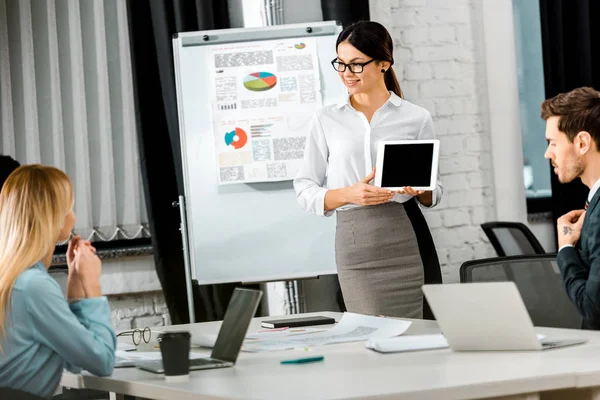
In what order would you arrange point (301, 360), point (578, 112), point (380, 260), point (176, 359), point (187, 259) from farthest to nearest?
point (187, 259) < point (380, 260) < point (578, 112) < point (301, 360) < point (176, 359)

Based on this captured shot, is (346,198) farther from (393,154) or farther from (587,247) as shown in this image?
(587,247)

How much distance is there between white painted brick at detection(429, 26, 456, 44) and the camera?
14.1 feet

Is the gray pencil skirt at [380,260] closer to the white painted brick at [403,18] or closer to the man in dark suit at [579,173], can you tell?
the man in dark suit at [579,173]

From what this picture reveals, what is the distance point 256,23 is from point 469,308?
2501 millimetres

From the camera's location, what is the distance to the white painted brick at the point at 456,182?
4.33 meters

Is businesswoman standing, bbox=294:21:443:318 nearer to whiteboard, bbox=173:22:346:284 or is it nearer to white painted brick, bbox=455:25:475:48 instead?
whiteboard, bbox=173:22:346:284

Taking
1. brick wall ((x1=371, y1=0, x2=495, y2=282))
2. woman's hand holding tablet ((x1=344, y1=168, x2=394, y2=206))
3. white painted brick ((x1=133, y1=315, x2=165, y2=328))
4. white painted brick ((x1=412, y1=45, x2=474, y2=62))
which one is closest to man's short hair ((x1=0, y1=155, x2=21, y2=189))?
woman's hand holding tablet ((x1=344, y1=168, x2=394, y2=206))

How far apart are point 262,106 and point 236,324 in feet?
6.51

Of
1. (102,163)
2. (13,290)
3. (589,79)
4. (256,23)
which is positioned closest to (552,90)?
(589,79)

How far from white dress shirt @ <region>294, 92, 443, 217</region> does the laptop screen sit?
98 centimetres

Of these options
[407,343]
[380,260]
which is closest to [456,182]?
[380,260]

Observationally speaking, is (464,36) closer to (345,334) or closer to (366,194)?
(366,194)

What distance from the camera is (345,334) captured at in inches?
87.4

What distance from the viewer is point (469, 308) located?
1822 millimetres
